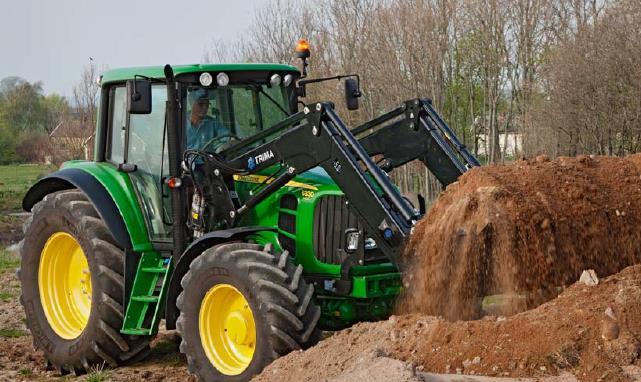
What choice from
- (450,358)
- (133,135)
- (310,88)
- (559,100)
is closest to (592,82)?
(559,100)

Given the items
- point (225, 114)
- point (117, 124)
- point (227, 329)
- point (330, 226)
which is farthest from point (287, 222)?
point (117, 124)

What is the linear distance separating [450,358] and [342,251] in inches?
64.8

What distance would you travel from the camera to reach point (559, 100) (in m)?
22.2

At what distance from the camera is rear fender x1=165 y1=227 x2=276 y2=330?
6.81 meters

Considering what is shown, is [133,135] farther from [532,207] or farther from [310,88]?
[310,88]

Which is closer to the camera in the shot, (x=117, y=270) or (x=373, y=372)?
(x=373, y=372)

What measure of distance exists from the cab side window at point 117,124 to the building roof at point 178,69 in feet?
0.40

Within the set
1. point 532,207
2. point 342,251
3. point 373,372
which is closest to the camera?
point 373,372

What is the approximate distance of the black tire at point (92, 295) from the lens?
766cm

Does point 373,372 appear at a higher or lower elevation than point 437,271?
lower

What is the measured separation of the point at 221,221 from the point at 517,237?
2.45m

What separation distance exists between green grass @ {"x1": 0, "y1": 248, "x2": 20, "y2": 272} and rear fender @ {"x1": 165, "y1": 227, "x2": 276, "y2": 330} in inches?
301

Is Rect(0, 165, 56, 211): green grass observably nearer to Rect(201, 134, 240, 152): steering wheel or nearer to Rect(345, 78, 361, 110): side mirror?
Rect(345, 78, 361, 110): side mirror

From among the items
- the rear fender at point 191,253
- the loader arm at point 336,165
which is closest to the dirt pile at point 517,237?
the loader arm at point 336,165
